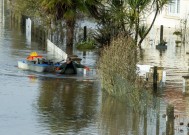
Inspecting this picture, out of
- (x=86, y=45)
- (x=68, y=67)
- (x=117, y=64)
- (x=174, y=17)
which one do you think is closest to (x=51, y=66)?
(x=68, y=67)

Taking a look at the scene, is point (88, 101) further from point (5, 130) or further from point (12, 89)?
point (5, 130)

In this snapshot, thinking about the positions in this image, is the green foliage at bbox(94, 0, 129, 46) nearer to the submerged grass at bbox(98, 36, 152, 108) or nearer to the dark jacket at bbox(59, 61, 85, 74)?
the dark jacket at bbox(59, 61, 85, 74)

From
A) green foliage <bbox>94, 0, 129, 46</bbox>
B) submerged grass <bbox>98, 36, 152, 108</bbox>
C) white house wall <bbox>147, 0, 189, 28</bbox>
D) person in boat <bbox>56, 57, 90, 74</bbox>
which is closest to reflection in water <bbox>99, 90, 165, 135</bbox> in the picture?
submerged grass <bbox>98, 36, 152, 108</bbox>

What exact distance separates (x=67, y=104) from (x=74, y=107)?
2.02 ft

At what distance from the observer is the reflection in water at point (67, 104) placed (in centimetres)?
1994

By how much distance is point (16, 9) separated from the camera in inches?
2336

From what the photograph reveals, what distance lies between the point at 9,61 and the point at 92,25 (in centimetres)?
2229

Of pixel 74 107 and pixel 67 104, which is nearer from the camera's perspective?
pixel 74 107

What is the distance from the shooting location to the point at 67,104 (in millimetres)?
23406

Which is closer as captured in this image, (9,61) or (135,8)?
(9,61)

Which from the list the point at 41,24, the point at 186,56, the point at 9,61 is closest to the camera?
the point at 9,61

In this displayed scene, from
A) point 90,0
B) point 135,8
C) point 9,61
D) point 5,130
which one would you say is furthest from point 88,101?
point 90,0

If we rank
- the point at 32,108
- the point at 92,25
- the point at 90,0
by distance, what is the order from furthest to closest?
the point at 92,25 < the point at 90,0 < the point at 32,108

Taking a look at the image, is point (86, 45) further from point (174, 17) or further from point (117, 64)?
point (117, 64)
